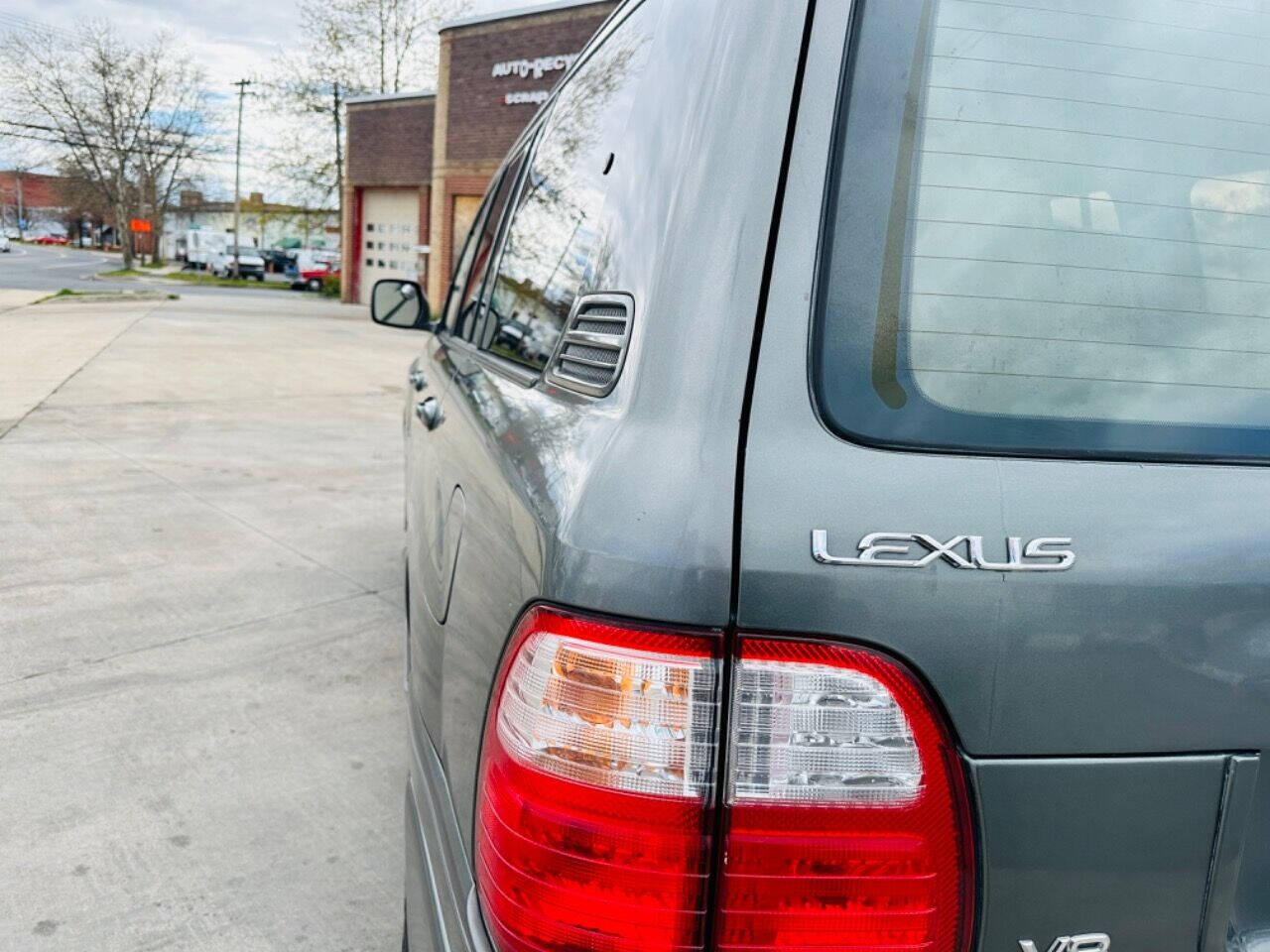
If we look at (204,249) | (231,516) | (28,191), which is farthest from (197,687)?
(28,191)

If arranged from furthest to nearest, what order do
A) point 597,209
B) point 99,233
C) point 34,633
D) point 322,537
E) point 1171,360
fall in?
point 99,233 < point 322,537 < point 34,633 < point 597,209 < point 1171,360

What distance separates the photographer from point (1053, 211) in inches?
45.4

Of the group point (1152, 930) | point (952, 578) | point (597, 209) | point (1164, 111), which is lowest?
point (1152, 930)

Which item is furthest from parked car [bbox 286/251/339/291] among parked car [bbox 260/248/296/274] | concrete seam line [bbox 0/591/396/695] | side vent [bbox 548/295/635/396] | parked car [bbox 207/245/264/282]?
side vent [bbox 548/295/635/396]

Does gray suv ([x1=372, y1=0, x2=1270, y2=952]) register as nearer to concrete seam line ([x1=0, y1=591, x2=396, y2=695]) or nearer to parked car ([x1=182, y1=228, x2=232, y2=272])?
concrete seam line ([x1=0, y1=591, x2=396, y2=695])

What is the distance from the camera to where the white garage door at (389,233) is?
27.9 meters

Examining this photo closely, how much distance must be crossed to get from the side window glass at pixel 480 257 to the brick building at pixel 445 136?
14820mm

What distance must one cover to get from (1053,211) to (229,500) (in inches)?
233

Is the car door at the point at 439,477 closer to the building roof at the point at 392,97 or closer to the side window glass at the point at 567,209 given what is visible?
the side window glass at the point at 567,209

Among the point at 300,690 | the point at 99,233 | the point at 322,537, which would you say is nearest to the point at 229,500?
the point at 322,537

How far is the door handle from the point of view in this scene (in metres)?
2.25

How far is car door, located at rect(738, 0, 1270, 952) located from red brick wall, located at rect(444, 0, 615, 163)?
796 inches

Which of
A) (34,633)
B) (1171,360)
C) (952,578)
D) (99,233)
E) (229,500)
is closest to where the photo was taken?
(952,578)

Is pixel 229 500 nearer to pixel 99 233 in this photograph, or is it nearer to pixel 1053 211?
pixel 1053 211
